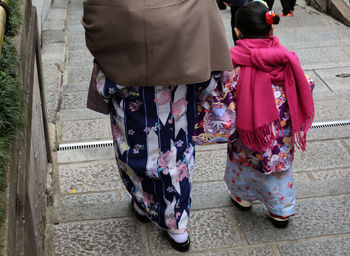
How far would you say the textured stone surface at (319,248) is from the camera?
2.66 meters

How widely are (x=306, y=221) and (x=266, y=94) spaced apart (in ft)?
3.04

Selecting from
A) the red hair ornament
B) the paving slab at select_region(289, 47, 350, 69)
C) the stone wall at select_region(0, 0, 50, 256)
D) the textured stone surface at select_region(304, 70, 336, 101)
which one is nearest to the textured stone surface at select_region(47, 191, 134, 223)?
the stone wall at select_region(0, 0, 50, 256)

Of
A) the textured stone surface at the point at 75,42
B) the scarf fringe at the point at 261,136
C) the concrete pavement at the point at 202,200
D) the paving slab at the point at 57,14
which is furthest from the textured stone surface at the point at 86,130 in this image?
Answer: the paving slab at the point at 57,14

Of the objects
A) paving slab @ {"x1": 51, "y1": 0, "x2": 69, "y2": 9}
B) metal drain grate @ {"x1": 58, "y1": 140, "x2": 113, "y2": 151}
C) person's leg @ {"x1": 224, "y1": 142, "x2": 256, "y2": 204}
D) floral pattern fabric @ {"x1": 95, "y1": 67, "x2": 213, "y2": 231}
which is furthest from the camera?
paving slab @ {"x1": 51, "y1": 0, "x2": 69, "y2": 9}

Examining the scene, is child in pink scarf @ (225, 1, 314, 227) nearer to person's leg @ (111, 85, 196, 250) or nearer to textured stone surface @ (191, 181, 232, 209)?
person's leg @ (111, 85, 196, 250)

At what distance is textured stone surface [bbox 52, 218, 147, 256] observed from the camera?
2.69 meters

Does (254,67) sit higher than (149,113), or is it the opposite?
(254,67)

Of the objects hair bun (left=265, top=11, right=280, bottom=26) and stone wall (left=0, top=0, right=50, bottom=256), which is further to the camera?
hair bun (left=265, top=11, right=280, bottom=26)

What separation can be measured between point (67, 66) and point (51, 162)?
6.79ft

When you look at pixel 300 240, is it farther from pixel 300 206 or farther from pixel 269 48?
pixel 269 48

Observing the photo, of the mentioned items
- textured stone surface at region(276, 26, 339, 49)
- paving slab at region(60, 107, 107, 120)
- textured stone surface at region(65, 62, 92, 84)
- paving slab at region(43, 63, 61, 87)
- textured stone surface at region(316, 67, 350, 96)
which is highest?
A: paving slab at region(43, 63, 61, 87)

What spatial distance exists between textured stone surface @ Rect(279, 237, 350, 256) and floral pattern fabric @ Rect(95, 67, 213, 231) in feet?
1.93

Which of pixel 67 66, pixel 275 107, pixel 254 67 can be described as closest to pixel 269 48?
pixel 254 67

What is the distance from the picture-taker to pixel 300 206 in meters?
3.05
